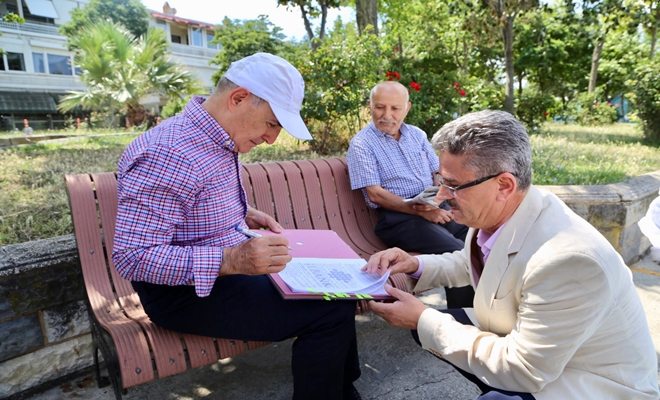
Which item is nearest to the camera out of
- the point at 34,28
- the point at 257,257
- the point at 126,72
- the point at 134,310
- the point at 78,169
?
the point at 257,257

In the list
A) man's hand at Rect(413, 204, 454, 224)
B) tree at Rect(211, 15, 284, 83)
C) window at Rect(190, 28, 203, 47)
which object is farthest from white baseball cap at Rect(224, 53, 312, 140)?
window at Rect(190, 28, 203, 47)

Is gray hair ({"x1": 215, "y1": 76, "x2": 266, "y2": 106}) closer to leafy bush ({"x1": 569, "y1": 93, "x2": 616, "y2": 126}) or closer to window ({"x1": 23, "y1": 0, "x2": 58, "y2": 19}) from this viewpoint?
leafy bush ({"x1": 569, "y1": 93, "x2": 616, "y2": 126})

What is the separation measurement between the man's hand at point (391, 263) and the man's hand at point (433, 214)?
0.92 metres

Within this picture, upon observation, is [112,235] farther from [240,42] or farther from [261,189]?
[240,42]

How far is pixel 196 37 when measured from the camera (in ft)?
122

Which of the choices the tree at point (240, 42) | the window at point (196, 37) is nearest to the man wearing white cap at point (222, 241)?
the tree at point (240, 42)

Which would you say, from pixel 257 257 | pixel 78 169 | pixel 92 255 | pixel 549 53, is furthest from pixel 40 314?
pixel 549 53

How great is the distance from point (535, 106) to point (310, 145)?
808cm

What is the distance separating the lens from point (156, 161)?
5.60ft

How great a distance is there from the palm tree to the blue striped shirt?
561 inches

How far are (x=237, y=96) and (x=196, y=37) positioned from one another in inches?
1532

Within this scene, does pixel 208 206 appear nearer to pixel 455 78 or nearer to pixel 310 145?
pixel 310 145

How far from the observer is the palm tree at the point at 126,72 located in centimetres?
1588

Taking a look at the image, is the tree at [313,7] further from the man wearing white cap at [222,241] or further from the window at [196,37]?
the window at [196,37]
